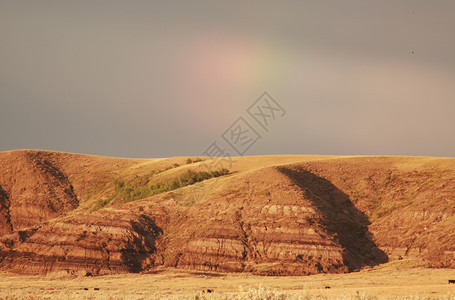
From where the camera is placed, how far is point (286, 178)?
67062 millimetres

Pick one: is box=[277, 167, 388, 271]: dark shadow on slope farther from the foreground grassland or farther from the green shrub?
the green shrub

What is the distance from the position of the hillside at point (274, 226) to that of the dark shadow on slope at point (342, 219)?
Answer: 16 centimetres

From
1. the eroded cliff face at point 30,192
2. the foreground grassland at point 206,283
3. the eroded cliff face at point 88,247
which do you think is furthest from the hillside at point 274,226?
the eroded cliff face at point 30,192

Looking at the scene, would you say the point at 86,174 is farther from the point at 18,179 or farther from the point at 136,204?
the point at 136,204

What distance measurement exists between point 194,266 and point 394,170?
107 ft

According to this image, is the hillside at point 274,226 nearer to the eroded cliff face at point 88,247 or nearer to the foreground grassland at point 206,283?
the eroded cliff face at point 88,247

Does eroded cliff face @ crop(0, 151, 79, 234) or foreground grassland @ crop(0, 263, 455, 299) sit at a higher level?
eroded cliff face @ crop(0, 151, 79, 234)

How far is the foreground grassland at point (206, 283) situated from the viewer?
127 feet

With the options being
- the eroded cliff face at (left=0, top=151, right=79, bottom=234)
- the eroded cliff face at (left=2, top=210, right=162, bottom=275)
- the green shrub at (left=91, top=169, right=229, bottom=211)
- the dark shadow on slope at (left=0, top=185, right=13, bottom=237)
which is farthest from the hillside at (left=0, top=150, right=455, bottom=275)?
the eroded cliff face at (left=0, top=151, right=79, bottom=234)

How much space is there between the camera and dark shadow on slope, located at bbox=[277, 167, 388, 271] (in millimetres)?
57378

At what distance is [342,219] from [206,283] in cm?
2244

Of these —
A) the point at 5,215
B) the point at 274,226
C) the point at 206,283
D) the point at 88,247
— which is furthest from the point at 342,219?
the point at 5,215

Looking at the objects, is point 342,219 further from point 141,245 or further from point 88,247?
point 88,247

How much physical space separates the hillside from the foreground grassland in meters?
2.56
